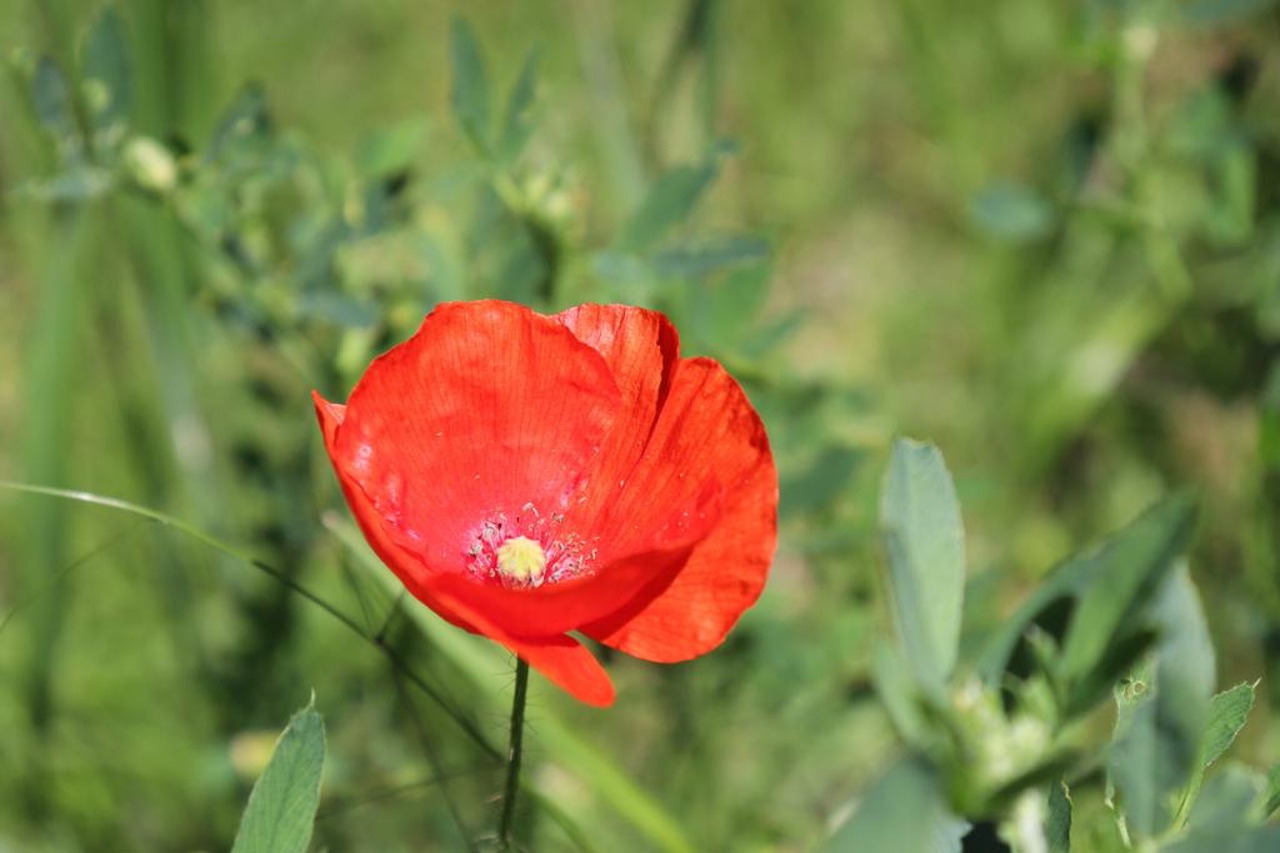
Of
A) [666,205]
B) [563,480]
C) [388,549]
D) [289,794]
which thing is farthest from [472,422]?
[666,205]

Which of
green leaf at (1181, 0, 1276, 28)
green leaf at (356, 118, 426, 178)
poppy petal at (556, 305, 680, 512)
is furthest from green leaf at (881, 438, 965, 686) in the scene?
green leaf at (1181, 0, 1276, 28)

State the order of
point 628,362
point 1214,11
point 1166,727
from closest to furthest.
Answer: point 1166,727, point 628,362, point 1214,11

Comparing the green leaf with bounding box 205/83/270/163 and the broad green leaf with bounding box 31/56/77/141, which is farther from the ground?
the broad green leaf with bounding box 31/56/77/141

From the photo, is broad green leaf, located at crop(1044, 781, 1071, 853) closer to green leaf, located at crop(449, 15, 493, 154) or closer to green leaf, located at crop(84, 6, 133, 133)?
green leaf, located at crop(449, 15, 493, 154)

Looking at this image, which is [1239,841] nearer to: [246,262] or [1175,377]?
[246,262]

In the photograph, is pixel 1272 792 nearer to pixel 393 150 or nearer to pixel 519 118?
pixel 519 118

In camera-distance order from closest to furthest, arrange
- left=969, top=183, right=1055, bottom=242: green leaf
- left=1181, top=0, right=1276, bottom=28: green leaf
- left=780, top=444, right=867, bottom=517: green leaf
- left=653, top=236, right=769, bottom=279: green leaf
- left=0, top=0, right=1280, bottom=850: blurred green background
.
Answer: left=653, top=236, right=769, bottom=279: green leaf → left=0, top=0, right=1280, bottom=850: blurred green background → left=780, top=444, right=867, bottom=517: green leaf → left=1181, top=0, right=1276, bottom=28: green leaf → left=969, top=183, right=1055, bottom=242: green leaf

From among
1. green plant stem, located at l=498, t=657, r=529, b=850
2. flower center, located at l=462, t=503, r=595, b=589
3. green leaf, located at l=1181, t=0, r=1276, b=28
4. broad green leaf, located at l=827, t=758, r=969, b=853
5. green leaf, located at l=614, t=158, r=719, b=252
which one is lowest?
broad green leaf, located at l=827, t=758, r=969, b=853
